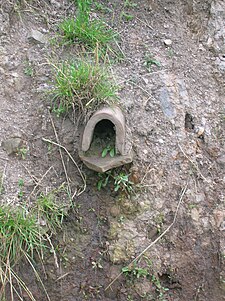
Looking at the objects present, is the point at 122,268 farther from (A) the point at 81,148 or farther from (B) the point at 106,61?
(B) the point at 106,61

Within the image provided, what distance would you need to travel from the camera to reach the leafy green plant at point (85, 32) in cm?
331

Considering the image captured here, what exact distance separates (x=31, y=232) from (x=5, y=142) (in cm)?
53

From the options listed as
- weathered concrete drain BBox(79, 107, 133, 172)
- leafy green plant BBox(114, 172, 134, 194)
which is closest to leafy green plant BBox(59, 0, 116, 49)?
weathered concrete drain BBox(79, 107, 133, 172)

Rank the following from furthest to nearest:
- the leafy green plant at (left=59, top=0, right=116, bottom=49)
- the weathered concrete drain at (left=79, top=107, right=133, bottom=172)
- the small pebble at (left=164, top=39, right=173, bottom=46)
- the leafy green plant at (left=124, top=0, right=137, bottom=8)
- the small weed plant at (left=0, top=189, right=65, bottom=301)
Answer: the leafy green plant at (left=124, top=0, right=137, bottom=8), the small pebble at (left=164, top=39, right=173, bottom=46), the leafy green plant at (left=59, top=0, right=116, bottom=49), the weathered concrete drain at (left=79, top=107, right=133, bottom=172), the small weed plant at (left=0, top=189, right=65, bottom=301)

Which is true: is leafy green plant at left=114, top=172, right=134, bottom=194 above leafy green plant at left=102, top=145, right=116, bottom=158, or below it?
below

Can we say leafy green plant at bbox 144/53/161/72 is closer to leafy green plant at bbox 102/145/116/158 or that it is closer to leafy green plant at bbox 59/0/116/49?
leafy green plant at bbox 59/0/116/49

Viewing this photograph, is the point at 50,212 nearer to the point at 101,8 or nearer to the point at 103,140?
the point at 103,140

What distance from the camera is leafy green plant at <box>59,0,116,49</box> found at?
3311 millimetres

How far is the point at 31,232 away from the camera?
8.95 feet

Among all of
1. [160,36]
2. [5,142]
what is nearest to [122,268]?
[5,142]

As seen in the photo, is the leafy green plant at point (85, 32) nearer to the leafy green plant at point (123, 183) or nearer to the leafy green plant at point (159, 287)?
the leafy green plant at point (123, 183)

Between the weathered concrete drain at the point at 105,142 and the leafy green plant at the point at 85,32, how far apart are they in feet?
1.79

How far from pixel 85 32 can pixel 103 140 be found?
0.70 meters

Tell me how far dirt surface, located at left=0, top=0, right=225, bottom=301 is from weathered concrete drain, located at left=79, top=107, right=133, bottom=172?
111mm
